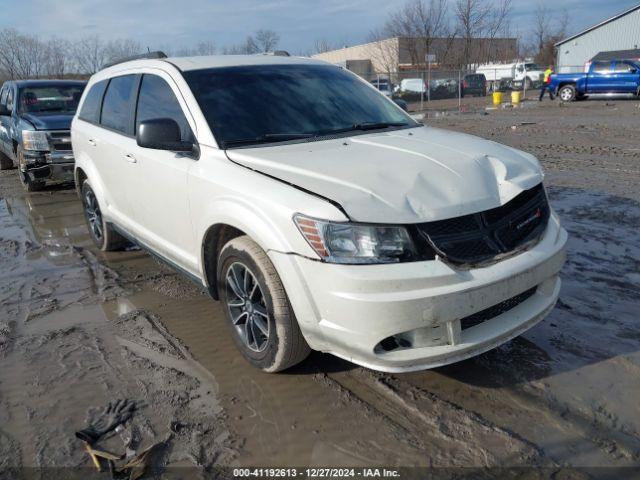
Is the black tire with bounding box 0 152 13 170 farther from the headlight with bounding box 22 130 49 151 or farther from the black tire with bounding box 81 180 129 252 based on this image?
the black tire with bounding box 81 180 129 252

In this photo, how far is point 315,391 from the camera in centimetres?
301

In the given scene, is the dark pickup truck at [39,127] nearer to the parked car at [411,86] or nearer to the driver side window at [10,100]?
the driver side window at [10,100]

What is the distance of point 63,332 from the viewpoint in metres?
3.91

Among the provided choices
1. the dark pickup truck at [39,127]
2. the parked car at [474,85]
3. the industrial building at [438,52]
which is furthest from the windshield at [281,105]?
the industrial building at [438,52]

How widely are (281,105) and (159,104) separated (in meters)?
0.97

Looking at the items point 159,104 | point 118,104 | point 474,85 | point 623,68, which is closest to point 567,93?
point 623,68

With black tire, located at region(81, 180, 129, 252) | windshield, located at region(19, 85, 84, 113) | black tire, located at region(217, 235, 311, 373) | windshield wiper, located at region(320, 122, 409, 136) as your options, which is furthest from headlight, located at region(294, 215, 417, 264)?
windshield, located at region(19, 85, 84, 113)

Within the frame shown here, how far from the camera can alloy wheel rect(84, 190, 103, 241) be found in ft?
18.7

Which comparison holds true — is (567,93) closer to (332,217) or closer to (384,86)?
(384,86)

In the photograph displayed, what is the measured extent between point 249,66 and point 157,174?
43.2 inches

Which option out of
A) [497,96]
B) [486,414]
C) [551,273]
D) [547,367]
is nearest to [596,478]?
[486,414]

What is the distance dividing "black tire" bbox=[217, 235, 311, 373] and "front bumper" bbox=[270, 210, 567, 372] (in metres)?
0.13

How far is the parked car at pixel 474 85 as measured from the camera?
38.4 m

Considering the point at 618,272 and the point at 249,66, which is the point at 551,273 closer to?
the point at 618,272
